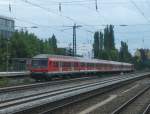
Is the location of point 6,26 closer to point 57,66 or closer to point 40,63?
point 57,66

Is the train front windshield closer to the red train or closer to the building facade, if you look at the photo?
the red train

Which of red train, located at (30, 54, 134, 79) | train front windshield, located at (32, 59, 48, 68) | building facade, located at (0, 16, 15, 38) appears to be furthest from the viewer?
building facade, located at (0, 16, 15, 38)

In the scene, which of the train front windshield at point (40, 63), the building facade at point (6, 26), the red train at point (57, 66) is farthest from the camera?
the building facade at point (6, 26)

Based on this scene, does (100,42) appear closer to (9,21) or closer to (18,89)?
(9,21)

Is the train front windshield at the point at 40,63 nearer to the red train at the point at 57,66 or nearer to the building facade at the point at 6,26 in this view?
the red train at the point at 57,66

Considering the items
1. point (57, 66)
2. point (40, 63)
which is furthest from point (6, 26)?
point (40, 63)

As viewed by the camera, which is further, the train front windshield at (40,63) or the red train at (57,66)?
the train front windshield at (40,63)

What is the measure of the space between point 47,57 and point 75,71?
12.0 m

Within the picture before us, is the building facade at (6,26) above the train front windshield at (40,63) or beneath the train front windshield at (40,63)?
above

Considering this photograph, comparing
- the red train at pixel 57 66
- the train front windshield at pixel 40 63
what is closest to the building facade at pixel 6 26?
the red train at pixel 57 66

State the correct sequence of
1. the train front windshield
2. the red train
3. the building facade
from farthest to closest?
the building facade < the train front windshield < the red train

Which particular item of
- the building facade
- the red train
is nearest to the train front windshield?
the red train

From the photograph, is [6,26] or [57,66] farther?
[6,26]

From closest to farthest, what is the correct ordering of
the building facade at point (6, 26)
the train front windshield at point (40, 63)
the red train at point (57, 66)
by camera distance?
the red train at point (57, 66), the train front windshield at point (40, 63), the building facade at point (6, 26)
